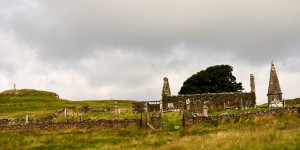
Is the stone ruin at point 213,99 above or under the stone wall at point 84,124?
above

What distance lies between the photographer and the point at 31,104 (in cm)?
5875

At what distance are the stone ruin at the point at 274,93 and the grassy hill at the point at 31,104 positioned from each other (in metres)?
28.2

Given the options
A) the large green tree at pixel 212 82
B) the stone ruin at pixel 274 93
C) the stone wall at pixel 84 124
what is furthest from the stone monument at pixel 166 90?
the stone wall at pixel 84 124

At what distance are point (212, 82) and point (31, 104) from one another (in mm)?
36332

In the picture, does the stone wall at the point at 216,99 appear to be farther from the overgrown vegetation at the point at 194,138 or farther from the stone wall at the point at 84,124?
the stone wall at the point at 84,124

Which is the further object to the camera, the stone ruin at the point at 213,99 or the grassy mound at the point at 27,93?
the grassy mound at the point at 27,93

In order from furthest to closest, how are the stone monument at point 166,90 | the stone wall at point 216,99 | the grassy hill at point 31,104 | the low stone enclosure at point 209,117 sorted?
the grassy hill at point 31,104 < the stone monument at point 166,90 < the stone wall at point 216,99 < the low stone enclosure at point 209,117

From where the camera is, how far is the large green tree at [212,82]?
58.1 metres

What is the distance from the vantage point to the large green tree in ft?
190

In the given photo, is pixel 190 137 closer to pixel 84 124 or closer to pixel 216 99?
pixel 84 124

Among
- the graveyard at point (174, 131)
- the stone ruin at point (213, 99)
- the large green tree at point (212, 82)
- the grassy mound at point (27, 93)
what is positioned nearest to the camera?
the graveyard at point (174, 131)

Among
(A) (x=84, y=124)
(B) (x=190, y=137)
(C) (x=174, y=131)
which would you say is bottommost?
(C) (x=174, y=131)

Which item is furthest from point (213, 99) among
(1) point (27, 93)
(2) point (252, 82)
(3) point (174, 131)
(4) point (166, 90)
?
(1) point (27, 93)

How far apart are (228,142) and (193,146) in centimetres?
185
